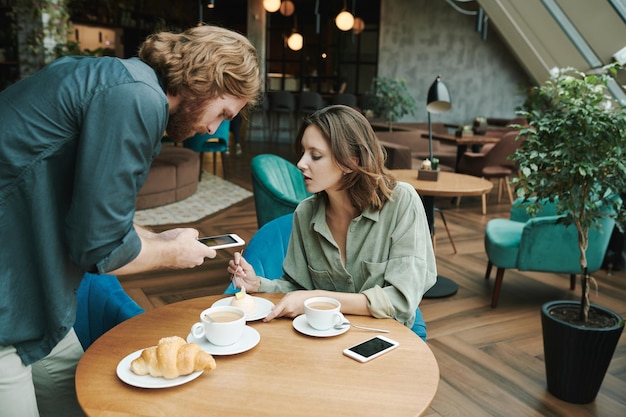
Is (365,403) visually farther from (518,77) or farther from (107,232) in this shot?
(518,77)

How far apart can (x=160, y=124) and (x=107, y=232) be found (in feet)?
0.78

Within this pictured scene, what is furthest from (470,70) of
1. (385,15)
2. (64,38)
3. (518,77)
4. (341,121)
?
(341,121)

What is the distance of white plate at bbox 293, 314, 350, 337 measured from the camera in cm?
135

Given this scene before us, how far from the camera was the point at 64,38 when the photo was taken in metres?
6.50

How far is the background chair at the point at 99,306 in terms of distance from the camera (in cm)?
164

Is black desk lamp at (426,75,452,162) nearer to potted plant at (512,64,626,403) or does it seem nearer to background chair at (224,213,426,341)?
potted plant at (512,64,626,403)

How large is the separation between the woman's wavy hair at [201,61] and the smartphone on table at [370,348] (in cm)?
64

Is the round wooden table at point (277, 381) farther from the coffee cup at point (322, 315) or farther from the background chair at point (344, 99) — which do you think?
the background chair at point (344, 99)

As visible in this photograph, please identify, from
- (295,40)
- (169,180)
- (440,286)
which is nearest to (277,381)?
(440,286)

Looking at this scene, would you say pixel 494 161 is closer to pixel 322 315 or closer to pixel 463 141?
pixel 463 141

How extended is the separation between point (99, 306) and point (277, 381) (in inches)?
31.4

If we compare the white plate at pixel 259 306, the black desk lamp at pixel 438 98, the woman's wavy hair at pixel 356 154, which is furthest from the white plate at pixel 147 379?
the black desk lamp at pixel 438 98

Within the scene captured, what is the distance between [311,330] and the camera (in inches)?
54.4

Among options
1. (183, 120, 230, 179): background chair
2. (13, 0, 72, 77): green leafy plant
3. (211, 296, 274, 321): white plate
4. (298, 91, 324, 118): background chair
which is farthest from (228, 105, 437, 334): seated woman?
(298, 91, 324, 118): background chair
